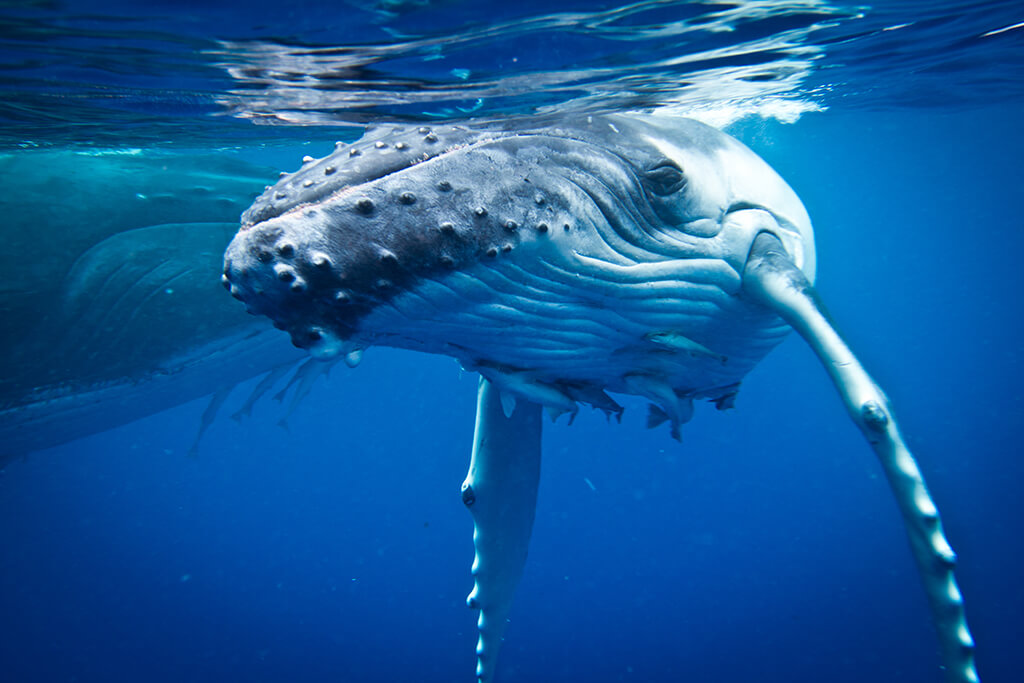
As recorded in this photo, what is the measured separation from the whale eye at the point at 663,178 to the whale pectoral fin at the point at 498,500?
2.08 m

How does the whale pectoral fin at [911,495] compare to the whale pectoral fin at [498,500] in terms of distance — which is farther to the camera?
the whale pectoral fin at [498,500]

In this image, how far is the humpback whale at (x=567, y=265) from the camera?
216cm

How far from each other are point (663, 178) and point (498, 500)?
9.94ft

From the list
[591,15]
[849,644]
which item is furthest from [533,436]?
[849,644]

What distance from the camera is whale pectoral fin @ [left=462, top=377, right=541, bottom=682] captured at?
15.5 ft

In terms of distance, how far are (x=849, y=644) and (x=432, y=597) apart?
56.4 feet

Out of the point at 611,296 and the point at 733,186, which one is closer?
the point at 611,296

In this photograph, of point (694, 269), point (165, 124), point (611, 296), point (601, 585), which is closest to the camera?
point (611, 296)

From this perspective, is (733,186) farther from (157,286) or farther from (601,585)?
(601,585)

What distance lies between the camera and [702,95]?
11.0 meters

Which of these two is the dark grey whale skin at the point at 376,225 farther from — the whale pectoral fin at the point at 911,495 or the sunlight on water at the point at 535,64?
the sunlight on water at the point at 535,64

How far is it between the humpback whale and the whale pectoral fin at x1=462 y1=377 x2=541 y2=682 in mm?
1219

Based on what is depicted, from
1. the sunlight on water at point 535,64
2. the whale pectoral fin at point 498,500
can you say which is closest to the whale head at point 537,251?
the whale pectoral fin at point 498,500

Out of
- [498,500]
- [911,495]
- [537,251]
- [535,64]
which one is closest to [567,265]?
[537,251]
